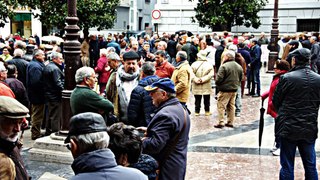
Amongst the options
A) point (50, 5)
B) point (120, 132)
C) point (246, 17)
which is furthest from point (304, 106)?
point (246, 17)

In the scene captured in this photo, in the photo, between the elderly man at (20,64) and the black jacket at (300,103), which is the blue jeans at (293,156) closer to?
the black jacket at (300,103)

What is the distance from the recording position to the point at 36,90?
10.2 m

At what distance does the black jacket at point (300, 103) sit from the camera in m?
6.41

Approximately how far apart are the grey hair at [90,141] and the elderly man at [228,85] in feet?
27.0

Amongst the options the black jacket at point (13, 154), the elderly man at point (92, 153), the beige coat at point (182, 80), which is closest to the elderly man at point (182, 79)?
the beige coat at point (182, 80)

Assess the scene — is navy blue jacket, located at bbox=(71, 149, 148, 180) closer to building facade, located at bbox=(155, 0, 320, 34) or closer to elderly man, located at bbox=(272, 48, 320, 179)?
elderly man, located at bbox=(272, 48, 320, 179)

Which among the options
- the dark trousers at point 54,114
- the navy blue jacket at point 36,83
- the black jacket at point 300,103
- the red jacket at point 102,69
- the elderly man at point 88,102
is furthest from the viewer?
the red jacket at point 102,69

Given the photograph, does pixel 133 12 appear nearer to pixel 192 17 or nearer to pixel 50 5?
pixel 192 17

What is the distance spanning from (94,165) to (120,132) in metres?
0.80

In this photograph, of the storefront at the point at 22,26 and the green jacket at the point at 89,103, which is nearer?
the green jacket at the point at 89,103

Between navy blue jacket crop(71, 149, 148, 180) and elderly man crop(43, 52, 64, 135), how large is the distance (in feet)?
22.4

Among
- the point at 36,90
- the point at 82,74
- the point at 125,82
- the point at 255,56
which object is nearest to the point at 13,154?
the point at 82,74

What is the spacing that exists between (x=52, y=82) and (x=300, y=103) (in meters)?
5.18

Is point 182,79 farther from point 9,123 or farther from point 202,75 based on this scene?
point 9,123
